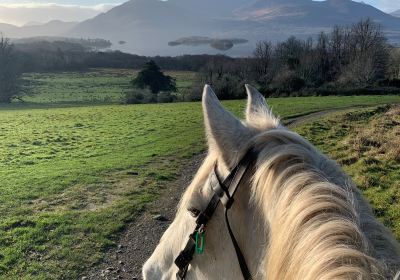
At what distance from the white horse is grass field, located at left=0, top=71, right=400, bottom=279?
18.2ft

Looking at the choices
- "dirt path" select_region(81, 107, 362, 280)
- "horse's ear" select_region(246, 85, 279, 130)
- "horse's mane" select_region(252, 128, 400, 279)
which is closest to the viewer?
"horse's mane" select_region(252, 128, 400, 279)

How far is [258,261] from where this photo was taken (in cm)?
126

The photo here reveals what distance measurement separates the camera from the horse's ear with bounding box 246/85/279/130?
1495 millimetres

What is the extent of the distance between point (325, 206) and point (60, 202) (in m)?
10.00

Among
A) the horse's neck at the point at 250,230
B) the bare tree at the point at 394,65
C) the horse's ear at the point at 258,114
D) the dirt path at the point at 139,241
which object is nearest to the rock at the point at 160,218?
the dirt path at the point at 139,241

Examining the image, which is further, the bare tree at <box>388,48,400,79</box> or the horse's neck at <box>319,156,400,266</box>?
the bare tree at <box>388,48,400,79</box>

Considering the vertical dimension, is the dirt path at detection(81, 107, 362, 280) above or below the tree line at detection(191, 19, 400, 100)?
below

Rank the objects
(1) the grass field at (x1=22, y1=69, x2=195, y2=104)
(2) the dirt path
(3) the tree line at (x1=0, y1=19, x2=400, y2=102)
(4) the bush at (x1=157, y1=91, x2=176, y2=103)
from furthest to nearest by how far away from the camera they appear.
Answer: (1) the grass field at (x1=22, y1=69, x2=195, y2=104)
(4) the bush at (x1=157, y1=91, x2=176, y2=103)
(3) the tree line at (x1=0, y1=19, x2=400, y2=102)
(2) the dirt path

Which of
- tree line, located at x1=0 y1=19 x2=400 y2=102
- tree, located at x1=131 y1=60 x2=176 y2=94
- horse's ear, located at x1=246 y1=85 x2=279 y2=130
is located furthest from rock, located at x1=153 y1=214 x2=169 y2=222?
tree, located at x1=131 y1=60 x2=176 y2=94

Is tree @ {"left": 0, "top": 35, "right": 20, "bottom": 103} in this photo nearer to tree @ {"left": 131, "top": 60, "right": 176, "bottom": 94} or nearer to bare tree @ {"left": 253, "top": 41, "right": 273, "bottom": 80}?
tree @ {"left": 131, "top": 60, "right": 176, "bottom": 94}

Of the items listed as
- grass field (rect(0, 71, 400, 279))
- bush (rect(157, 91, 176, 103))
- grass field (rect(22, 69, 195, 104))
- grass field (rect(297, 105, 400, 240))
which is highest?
grass field (rect(297, 105, 400, 240))

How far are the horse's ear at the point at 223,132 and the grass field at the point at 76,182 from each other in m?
5.75

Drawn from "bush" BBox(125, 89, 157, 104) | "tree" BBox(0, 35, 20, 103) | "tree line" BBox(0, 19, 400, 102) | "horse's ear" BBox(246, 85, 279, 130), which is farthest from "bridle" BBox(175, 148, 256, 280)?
"tree" BBox(0, 35, 20, 103)

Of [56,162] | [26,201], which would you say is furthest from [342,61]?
[26,201]
